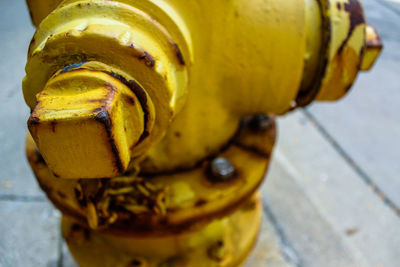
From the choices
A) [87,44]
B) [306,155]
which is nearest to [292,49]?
[87,44]

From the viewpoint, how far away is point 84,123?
0.34 m

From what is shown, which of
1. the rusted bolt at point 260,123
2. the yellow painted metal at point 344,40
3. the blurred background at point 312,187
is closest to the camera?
the yellow painted metal at point 344,40

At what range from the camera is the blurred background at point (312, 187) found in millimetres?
1139

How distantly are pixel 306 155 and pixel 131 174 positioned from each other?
1.12m

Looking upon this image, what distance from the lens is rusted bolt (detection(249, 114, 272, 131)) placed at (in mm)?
821

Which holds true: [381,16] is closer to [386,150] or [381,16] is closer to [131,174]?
[386,150]

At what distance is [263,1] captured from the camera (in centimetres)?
57

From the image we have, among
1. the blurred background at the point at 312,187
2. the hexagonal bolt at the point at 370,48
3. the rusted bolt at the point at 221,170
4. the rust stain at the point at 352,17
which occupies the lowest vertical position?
the blurred background at the point at 312,187

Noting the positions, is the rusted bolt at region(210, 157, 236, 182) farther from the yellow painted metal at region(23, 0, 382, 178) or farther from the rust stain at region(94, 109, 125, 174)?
the rust stain at region(94, 109, 125, 174)

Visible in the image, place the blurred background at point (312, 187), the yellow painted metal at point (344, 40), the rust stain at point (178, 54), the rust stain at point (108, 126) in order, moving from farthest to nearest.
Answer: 1. the blurred background at point (312, 187)
2. the yellow painted metal at point (344, 40)
3. the rust stain at point (178, 54)
4. the rust stain at point (108, 126)

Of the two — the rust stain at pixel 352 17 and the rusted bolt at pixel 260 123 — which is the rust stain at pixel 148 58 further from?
the rusted bolt at pixel 260 123

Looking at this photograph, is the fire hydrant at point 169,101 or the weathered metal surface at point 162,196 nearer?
the fire hydrant at point 169,101

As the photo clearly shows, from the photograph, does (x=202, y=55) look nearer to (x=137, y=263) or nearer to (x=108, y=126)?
(x=108, y=126)

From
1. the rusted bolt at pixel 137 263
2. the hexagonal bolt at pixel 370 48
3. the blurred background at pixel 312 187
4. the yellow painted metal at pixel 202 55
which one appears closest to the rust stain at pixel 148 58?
the yellow painted metal at pixel 202 55
